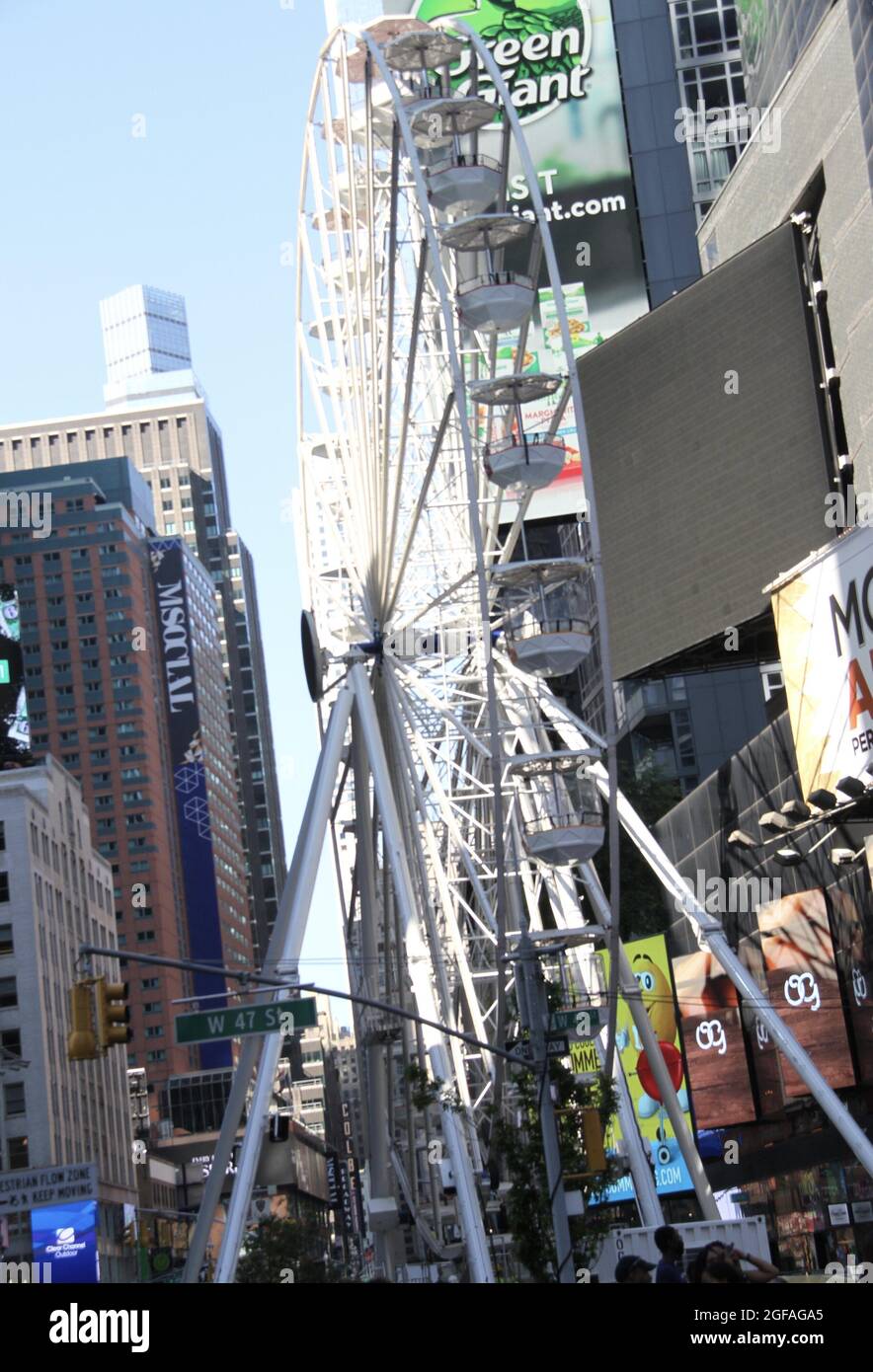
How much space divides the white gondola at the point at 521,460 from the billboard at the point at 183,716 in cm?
14129

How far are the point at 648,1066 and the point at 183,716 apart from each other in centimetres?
12678

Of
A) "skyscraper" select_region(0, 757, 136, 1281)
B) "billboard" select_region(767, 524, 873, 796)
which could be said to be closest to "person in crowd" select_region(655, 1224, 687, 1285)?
"billboard" select_region(767, 524, 873, 796)

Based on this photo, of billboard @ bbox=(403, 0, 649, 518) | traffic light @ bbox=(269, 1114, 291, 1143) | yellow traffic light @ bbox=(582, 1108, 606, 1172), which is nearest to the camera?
yellow traffic light @ bbox=(582, 1108, 606, 1172)

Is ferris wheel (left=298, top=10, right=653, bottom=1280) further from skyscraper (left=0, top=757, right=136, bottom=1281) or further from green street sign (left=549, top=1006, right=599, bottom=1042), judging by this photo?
skyscraper (left=0, top=757, right=136, bottom=1281)

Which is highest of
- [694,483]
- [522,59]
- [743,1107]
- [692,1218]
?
[522,59]

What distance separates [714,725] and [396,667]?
39.6 meters

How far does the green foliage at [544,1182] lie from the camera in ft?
100

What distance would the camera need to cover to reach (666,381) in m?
55.5

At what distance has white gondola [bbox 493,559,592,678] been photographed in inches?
1403

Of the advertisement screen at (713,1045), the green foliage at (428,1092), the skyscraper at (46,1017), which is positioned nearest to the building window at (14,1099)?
the skyscraper at (46,1017)

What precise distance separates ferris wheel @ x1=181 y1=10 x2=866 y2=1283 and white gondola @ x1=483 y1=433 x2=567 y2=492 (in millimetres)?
49

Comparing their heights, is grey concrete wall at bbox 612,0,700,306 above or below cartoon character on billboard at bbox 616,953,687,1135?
above
